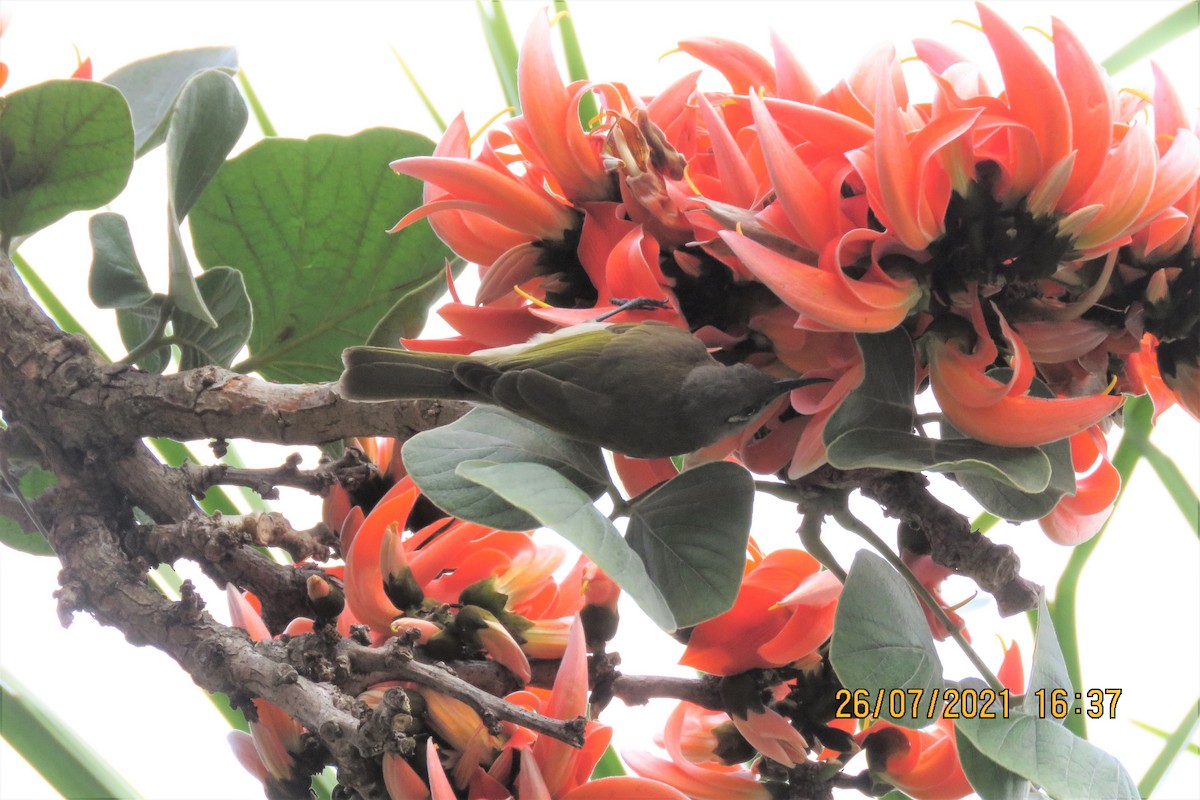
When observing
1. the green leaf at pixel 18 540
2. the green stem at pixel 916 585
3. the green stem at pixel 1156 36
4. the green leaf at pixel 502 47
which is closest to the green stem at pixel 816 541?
the green stem at pixel 916 585

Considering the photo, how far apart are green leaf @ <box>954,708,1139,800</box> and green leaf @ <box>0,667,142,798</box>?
17.4 inches

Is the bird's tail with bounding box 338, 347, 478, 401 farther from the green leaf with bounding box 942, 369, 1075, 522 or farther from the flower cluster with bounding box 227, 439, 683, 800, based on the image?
the green leaf with bounding box 942, 369, 1075, 522

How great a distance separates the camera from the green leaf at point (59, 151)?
0.39 meters

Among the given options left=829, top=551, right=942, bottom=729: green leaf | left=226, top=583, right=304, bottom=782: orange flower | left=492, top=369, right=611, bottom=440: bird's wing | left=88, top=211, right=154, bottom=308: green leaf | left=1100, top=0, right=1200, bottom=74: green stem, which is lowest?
left=226, top=583, right=304, bottom=782: orange flower

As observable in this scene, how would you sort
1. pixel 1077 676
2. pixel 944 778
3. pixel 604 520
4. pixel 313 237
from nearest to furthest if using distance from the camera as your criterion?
pixel 604 520 → pixel 944 778 → pixel 313 237 → pixel 1077 676

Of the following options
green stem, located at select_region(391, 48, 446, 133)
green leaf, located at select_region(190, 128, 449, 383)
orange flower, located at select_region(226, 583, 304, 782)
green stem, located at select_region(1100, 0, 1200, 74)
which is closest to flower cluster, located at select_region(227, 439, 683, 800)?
orange flower, located at select_region(226, 583, 304, 782)

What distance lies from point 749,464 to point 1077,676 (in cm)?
46

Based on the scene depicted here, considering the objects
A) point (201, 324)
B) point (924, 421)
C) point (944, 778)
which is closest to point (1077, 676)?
point (944, 778)

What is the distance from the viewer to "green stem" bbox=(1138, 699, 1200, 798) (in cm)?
62

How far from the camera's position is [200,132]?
40 cm

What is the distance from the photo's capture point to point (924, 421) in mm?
297

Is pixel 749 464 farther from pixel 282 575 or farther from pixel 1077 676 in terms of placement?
A: pixel 1077 676

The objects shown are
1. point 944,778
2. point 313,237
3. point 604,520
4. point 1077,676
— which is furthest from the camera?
point 1077,676
